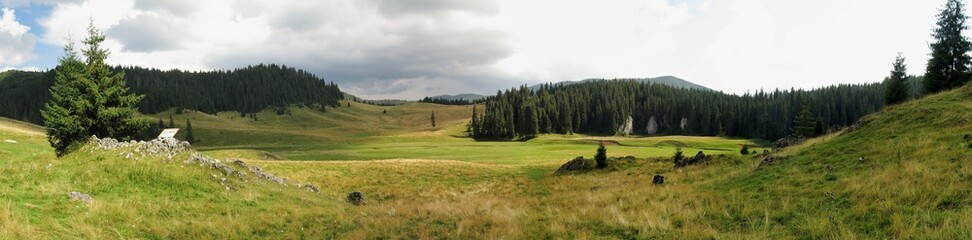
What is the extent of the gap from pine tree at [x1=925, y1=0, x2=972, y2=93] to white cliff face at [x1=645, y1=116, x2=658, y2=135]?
458ft

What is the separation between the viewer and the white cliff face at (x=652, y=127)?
185413 mm

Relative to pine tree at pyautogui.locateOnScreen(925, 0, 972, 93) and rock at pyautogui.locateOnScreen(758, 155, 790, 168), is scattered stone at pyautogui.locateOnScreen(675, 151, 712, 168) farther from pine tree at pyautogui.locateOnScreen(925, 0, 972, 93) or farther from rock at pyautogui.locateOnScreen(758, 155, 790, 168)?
pine tree at pyautogui.locateOnScreen(925, 0, 972, 93)

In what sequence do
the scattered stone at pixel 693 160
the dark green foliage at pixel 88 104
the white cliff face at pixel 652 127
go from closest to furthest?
the dark green foliage at pixel 88 104, the scattered stone at pixel 693 160, the white cliff face at pixel 652 127

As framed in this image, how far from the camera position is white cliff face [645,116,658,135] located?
185 meters

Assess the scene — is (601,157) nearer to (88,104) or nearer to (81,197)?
(81,197)

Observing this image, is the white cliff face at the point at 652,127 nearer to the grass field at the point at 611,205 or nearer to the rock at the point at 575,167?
the rock at the point at 575,167

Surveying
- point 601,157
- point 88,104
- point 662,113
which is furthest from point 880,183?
point 662,113

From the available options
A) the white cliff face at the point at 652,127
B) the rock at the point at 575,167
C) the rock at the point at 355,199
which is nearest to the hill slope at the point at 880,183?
the rock at the point at 355,199

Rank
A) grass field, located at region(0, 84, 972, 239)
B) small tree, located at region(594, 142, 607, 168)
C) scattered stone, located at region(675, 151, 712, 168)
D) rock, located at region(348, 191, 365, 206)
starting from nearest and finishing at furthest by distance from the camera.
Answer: grass field, located at region(0, 84, 972, 239), rock, located at region(348, 191, 365, 206), scattered stone, located at region(675, 151, 712, 168), small tree, located at region(594, 142, 607, 168)

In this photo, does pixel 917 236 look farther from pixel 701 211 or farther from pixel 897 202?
pixel 701 211

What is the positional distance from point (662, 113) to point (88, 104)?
613 feet

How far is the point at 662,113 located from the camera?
186m

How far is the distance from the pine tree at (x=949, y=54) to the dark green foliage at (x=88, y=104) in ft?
254

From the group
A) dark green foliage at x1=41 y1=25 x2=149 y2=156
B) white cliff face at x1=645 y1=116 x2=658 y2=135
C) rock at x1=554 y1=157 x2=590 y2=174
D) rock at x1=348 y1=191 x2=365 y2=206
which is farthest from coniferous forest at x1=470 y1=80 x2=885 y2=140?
rock at x1=348 y1=191 x2=365 y2=206
